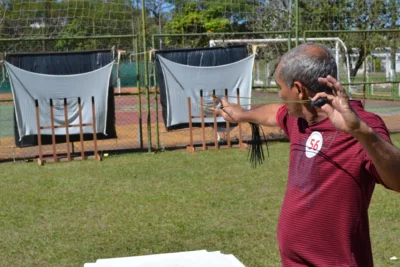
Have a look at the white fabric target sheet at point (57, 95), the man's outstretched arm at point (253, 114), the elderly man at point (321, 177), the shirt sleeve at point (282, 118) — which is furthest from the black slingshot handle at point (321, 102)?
the white fabric target sheet at point (57, 95)

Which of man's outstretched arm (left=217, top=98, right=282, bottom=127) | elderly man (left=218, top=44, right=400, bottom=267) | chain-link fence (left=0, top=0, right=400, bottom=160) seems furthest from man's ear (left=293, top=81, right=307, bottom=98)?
chain-link fence (left=0, top=0, right=400, bottom=160)

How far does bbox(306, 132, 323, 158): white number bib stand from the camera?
8.83 ft

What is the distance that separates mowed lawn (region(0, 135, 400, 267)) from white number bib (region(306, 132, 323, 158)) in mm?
2894

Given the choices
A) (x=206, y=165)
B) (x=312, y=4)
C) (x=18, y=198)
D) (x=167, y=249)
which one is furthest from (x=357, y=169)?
(x=312, y=4)

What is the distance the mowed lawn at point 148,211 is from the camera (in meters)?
5.91

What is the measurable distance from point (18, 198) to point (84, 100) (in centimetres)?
384

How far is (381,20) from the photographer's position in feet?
62.0

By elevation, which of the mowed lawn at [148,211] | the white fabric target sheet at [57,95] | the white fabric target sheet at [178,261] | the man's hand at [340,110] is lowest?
the mowed lawn at [148,211]

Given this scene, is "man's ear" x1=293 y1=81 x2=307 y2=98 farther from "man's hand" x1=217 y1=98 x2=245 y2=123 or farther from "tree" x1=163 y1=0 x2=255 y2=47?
"tree" x1=163 y1=0 x2=255 y2=47

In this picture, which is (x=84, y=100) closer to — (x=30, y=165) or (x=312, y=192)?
(x=30, y=165)

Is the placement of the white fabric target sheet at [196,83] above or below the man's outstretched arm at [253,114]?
below

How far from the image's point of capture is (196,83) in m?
12.4

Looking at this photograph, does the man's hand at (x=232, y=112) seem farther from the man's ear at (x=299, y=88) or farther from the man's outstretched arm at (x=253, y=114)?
the man's ear at (x=299, y=88)

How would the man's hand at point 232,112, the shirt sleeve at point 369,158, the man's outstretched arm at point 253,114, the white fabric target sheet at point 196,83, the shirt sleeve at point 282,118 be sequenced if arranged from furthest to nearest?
the white fabric target sheet at point 196,83
the man's hand at point 232,112
the man's outstretched arm at point 253,114
the shirt sleeve at point 282,118
the shirt sleeve at point 369,158
